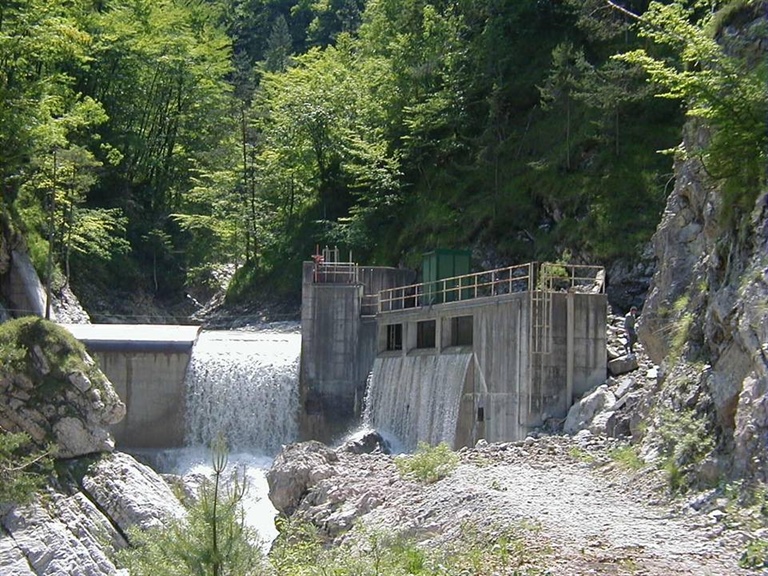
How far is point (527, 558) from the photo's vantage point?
43.1ft

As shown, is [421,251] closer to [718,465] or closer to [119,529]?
[119,529]

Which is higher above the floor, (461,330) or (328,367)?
(461,330)

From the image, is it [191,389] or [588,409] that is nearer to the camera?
[588,409]

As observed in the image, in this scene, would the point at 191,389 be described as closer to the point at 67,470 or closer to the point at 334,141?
the point at 67,470

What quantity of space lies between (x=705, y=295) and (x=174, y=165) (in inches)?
1661

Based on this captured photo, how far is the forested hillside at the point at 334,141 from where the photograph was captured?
120 ft

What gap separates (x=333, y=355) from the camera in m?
35.7

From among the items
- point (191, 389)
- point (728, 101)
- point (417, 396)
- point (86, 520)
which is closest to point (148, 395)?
point (191, 389)

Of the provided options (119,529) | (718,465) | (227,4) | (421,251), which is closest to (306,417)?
(421,251)

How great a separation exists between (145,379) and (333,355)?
5919 millimetres

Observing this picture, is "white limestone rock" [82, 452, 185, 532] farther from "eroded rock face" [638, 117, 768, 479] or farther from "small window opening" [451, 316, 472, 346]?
"small window opening" [451, 316, 472, 346]

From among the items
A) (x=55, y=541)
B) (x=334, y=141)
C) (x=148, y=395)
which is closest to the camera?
(x=55, y=541)

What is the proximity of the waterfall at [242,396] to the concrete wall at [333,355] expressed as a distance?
54 centimetres

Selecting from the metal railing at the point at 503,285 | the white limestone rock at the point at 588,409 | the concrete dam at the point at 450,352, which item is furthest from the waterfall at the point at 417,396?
the white limestone rock at the point at 588,409
